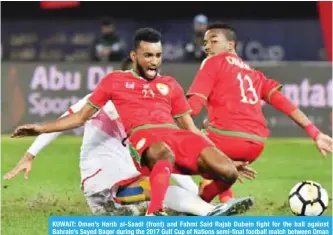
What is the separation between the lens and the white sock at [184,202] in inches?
256

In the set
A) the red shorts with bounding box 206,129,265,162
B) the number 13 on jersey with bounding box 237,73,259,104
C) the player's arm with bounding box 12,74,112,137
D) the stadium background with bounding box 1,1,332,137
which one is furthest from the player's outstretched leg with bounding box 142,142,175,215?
the stadium background with bounding box 1,1,332,137

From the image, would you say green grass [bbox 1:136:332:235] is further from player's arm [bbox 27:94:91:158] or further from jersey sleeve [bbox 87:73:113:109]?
jersey sleeve [bbox 87:73:113:109]

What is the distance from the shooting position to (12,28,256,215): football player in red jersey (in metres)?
6.35

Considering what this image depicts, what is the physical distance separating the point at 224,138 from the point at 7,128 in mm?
7003

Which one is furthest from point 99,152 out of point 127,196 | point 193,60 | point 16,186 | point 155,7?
point 155,7

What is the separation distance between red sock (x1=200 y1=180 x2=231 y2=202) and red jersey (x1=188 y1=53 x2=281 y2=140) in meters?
0.68

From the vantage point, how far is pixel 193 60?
14789 mm

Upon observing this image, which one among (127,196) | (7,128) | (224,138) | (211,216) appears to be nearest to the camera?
(211,216)

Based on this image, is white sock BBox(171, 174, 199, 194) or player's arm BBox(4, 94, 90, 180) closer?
player's arm BBox(4, 94, 90, 180)

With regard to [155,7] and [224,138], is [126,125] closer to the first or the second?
[224,138]

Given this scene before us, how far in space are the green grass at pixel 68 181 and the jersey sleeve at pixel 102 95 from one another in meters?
1.05

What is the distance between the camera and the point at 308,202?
7.33 metres

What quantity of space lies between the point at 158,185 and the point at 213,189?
822mm

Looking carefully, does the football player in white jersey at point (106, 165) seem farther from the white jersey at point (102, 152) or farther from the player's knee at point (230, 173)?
the player's knee at point (230, 173)
